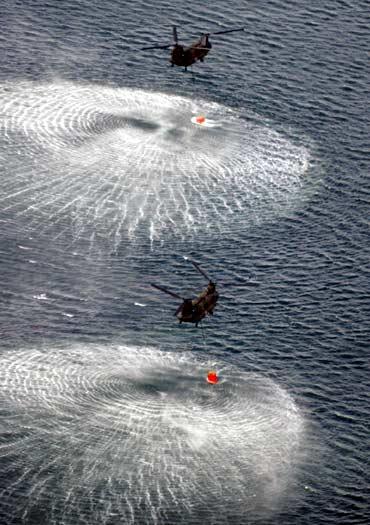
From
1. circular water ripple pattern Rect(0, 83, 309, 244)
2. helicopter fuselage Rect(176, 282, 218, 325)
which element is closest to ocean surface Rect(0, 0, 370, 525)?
circular water ripple pattern Rect(0, 83, 309, 244)

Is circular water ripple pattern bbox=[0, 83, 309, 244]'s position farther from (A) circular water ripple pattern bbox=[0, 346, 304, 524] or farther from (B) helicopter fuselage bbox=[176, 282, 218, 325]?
(B) helicopter fuselage bbox=[176, 282, 218, 325]

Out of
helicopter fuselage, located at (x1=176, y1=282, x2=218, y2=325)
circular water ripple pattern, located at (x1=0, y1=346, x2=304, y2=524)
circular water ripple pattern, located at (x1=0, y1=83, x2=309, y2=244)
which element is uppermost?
helicopter fuselage, located at (x1=176, y1=282, x2=218, y2=325)

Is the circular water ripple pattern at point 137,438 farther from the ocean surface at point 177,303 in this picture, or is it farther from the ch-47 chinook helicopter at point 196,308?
the ch-47 chinook helicopter at point 196,308

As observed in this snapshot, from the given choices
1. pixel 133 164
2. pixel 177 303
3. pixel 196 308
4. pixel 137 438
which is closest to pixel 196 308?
pixel 196 308

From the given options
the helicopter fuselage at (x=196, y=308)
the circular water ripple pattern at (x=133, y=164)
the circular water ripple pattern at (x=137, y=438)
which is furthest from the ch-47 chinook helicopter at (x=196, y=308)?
the circular water ripple pattern at (x=133, y=164)

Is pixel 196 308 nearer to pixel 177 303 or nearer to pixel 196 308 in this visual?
pixel 196 308

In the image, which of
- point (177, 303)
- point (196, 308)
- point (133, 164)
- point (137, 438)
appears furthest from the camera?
point (133, 164)
